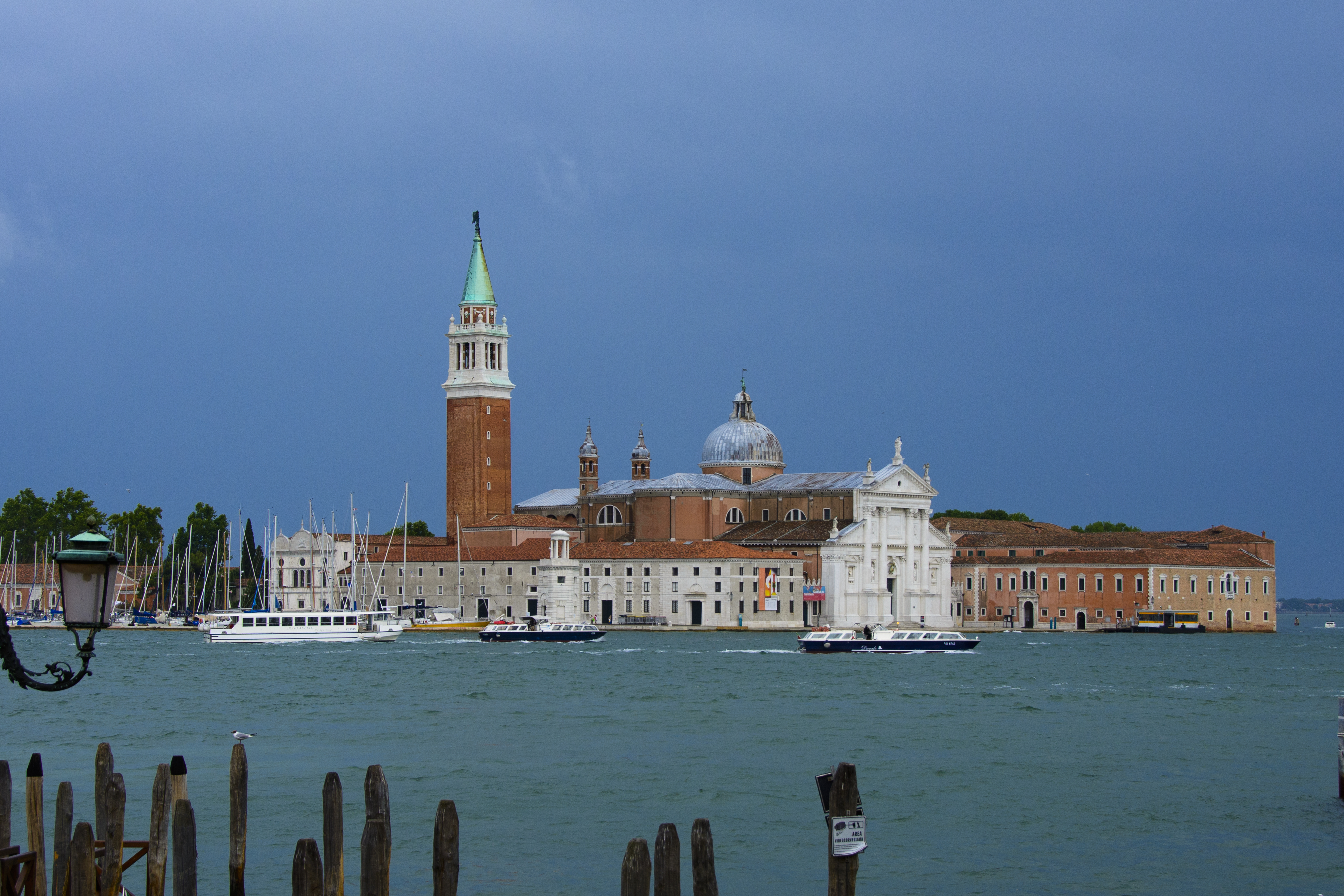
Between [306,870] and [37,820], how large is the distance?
273 cm

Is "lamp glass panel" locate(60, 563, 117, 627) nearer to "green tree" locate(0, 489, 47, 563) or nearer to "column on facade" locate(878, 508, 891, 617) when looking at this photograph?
"column on facade" locate(878, 508, 891, 617)

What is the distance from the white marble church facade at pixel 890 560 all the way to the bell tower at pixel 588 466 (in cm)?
1740

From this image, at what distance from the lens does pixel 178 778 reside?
11.9 m

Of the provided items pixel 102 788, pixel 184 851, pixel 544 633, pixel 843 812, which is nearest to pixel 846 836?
pixel 843 812

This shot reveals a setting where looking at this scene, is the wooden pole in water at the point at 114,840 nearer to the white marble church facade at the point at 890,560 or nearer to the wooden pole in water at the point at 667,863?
the wooden pole in water at the point at 667,863

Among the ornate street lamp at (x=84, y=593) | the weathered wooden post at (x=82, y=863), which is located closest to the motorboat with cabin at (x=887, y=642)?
the weathered wooden post at (x=82, y=863)

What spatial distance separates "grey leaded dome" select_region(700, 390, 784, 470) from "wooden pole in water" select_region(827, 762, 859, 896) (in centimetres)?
7444

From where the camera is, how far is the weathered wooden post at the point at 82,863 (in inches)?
402

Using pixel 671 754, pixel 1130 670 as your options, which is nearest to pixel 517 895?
pixel 671 754

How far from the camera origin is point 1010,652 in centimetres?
5756

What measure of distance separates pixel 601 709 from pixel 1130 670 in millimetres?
19709

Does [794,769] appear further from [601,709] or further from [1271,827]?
[601,709]

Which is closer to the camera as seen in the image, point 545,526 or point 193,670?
point 193,670

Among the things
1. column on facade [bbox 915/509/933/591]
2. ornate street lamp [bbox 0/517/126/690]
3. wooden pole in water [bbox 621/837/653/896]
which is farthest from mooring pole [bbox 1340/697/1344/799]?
column on facade [bbox 915/509/933/591]
